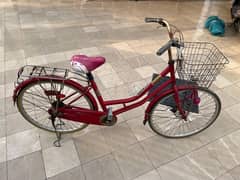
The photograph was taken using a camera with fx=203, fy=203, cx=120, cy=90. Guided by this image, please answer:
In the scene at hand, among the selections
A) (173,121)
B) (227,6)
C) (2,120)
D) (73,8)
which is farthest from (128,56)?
(227,6)

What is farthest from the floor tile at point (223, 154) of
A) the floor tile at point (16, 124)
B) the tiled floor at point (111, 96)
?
the floor tile at point (16, 124)

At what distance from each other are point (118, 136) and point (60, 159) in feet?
1.62

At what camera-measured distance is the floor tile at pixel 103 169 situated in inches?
57.1

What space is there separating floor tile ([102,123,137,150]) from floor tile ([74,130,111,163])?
42mm

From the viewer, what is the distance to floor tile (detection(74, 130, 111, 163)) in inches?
61.8

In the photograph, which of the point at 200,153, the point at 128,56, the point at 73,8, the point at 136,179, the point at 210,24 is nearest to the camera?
the point at 136,179

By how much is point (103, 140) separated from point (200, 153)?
31.0 inches

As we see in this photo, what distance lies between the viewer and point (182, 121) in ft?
5.88

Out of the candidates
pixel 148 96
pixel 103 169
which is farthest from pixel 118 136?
pixel 148 96

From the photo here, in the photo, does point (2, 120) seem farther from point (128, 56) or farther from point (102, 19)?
point (102, 19)

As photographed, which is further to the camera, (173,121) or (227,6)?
(227,6)

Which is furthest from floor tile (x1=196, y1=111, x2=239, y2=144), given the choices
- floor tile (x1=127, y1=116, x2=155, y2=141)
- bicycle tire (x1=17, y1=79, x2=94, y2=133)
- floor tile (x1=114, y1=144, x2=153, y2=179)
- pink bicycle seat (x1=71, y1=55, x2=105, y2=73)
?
pink bicycle seat (x1=71, y1=55, x2=105, y2=73)

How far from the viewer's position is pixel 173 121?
5.92ft

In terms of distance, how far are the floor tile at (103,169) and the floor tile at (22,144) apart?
1.48 feet
